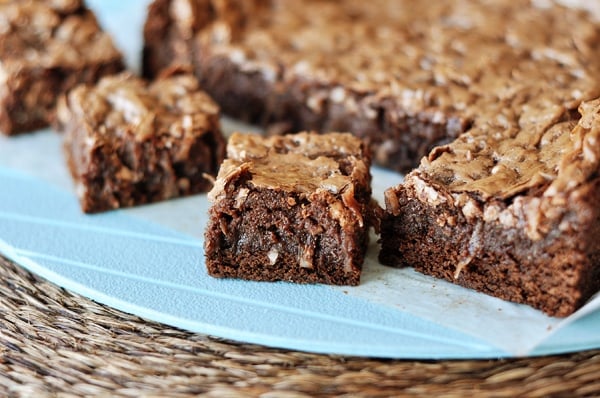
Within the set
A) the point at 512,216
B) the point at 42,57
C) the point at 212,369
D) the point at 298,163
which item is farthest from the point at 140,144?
the point at 512,216

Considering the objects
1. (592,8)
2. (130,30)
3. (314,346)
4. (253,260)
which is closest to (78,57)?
(130,30)

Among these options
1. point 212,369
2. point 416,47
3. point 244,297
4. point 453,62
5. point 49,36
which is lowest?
point 212,369

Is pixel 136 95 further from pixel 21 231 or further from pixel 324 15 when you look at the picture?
pixel 324 15

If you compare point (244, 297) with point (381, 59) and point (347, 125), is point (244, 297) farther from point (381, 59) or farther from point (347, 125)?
point (381, 59)

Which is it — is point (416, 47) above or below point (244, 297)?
above

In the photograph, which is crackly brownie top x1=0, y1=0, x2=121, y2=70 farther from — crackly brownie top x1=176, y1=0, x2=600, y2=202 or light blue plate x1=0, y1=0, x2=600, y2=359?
light blue plate x1=0, y1=0, x2=600, y2=359

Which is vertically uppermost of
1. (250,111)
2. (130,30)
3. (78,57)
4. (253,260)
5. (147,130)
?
(130,30)

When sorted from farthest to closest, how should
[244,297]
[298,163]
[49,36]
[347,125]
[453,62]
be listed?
1. [49,36]
2. [347,125]
3. [453,62]
4. [298,163]
5. [244,297]
